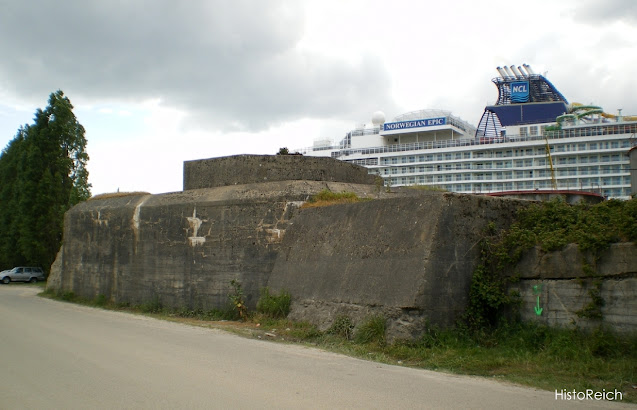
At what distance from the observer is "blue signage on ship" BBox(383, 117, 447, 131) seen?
60625 millimetres

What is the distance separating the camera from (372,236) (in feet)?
30.5

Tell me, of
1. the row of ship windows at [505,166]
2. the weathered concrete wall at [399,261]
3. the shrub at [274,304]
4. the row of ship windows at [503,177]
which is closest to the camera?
the weathered concrete wall at [399,261]

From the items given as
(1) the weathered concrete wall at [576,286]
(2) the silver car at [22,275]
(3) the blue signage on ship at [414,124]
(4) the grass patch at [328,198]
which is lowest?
(2) the silver car at [22,275]

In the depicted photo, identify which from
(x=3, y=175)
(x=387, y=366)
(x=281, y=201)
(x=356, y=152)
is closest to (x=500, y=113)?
(x=356, y=152)

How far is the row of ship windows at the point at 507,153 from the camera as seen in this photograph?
49.5 m

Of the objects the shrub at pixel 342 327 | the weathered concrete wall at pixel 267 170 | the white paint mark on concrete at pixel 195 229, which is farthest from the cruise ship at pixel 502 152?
the shrub at pixel 342 327

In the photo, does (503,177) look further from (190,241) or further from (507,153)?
(190,241)

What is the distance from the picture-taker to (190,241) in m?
13.6

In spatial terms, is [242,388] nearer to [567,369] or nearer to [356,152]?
[567,369]

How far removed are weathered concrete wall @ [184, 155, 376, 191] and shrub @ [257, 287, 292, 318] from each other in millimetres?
3306

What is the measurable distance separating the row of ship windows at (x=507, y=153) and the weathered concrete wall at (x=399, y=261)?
4705cm

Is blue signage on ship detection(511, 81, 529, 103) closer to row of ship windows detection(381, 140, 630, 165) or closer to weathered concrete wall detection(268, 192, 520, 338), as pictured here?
row of ship windows detection(381, 140, 630, 165)

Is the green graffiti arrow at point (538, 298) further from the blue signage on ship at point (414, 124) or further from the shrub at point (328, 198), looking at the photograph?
the blue signage on ship at point (414, 124)

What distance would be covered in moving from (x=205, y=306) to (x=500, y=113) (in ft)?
228
